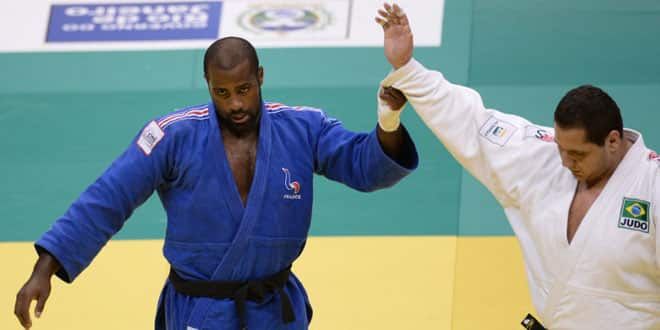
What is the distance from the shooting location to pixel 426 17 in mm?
8227

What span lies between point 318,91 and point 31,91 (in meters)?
1.86

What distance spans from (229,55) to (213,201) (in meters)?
0.53

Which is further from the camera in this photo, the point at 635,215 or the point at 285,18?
the point at 285,18

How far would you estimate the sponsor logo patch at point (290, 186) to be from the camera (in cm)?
473

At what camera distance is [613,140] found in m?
4.26

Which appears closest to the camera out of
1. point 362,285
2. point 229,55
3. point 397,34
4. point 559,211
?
point 559,211

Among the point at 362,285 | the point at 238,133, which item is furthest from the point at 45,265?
the point at 362,285

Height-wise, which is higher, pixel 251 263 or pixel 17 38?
pixel 17 38

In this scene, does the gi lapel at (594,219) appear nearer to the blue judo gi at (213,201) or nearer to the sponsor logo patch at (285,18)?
the blue judo gi at (213,201)

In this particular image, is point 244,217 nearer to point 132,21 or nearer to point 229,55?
point 229,55

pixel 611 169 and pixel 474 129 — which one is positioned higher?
pixel 474 129

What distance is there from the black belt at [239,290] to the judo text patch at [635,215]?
1.30 metres

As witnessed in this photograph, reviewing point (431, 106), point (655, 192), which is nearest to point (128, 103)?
point (431, 106)

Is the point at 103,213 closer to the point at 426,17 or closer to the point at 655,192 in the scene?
the point at 655,192
